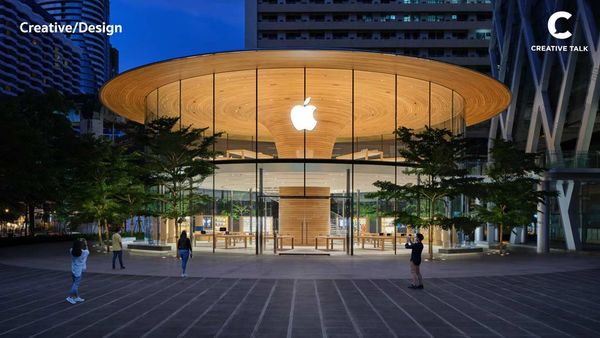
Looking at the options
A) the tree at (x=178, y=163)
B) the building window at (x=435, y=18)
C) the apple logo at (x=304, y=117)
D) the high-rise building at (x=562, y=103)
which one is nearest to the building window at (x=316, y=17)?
the building window at (x=435, y=18)

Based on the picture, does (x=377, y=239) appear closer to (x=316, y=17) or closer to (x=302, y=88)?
(x=302, y=88)

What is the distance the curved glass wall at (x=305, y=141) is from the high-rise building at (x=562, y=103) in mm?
6674

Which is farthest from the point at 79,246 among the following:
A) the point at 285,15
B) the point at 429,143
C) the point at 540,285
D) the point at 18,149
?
the point at 285,15

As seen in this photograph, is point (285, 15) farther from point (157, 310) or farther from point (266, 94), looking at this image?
point (157, 310)

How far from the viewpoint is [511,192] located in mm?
27953

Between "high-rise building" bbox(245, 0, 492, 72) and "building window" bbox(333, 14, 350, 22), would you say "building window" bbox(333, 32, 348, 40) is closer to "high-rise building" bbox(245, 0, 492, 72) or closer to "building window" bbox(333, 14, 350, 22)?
"high-rise building" bbox(245, 0, 492, 72)

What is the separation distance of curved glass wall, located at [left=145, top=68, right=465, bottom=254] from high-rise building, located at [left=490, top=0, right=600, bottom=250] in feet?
21.9

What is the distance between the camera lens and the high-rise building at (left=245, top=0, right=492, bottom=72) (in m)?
79.2

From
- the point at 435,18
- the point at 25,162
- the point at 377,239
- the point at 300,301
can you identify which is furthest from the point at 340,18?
the point at 300,301

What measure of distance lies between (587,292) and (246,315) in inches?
357

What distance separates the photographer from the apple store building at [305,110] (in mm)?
Answer: 26719

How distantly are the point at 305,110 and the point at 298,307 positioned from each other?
57.0 feet

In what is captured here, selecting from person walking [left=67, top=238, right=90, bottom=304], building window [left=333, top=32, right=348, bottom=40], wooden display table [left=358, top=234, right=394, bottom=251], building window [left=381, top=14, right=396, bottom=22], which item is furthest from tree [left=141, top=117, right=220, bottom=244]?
building window [left=381, top=14, right=396, bottom=22]

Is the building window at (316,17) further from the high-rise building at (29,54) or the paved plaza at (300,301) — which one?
the high-rise building at (29,54)
